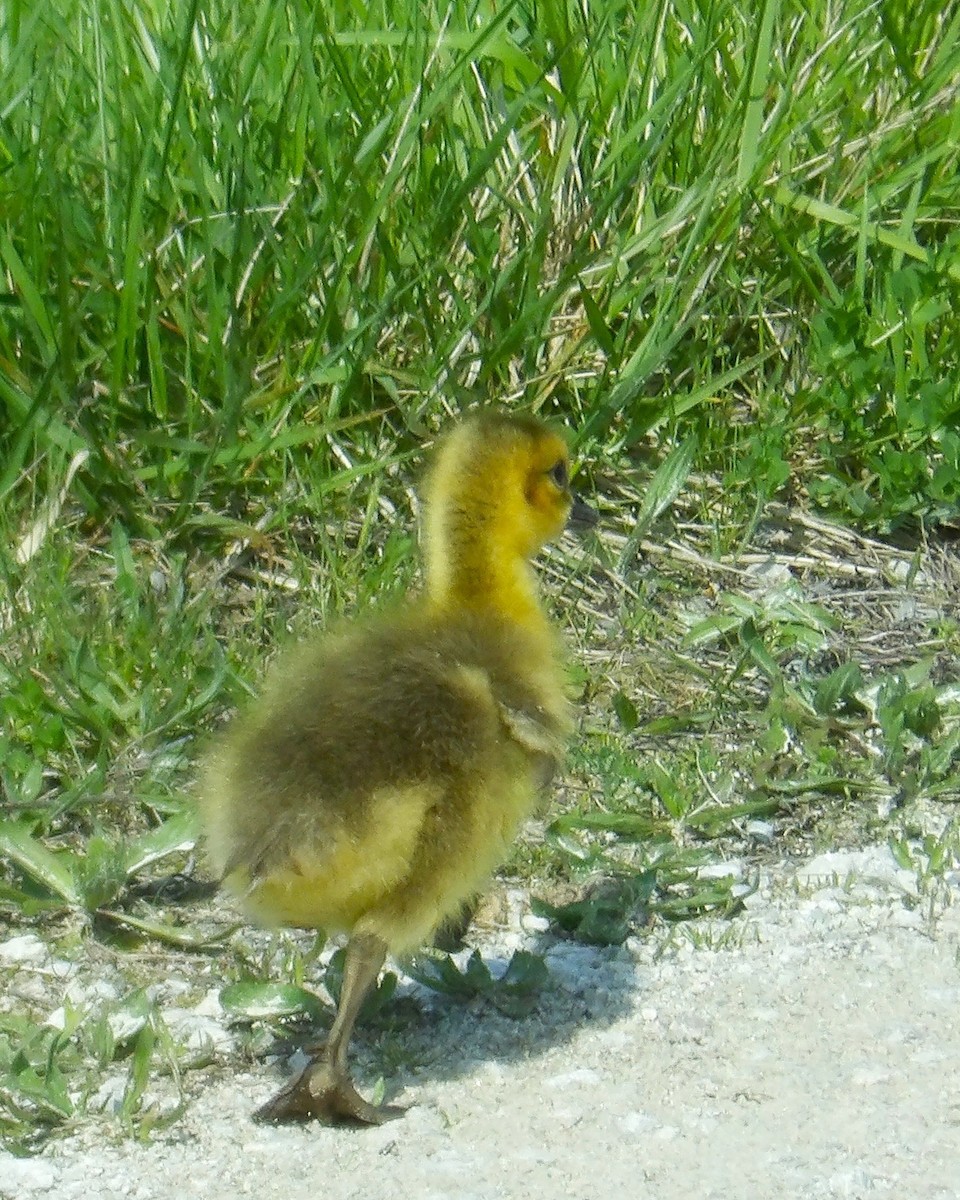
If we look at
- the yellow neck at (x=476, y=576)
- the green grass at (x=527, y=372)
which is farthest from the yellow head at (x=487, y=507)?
the green grass at (x=527, y=372)

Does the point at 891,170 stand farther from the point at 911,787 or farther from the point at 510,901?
the point at 510,901

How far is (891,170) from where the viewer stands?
15.9 ft

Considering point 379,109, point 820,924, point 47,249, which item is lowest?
point 820,924

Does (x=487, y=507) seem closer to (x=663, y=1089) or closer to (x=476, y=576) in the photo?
(x=476, y=576)

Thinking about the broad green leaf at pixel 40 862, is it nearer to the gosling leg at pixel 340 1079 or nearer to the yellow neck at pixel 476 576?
the gosling leg at pixel 340 1079

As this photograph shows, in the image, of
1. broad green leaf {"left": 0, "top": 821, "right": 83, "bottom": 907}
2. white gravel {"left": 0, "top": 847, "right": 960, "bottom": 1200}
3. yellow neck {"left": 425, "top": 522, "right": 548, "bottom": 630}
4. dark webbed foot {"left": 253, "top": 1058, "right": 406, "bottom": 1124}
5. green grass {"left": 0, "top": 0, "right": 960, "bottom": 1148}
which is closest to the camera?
white gravel {"left": 0, "top": 847, "right": 960, "bottom": 1200}

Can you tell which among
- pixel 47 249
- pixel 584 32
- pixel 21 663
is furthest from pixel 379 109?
pixel 21 663

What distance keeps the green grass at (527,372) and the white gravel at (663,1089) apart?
20 centimetres

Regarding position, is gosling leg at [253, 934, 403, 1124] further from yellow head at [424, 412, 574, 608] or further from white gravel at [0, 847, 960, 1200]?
yellow head at [424, 412, 574, 608]

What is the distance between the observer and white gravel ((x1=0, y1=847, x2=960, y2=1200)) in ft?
8.95

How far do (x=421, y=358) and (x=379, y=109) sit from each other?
66cm

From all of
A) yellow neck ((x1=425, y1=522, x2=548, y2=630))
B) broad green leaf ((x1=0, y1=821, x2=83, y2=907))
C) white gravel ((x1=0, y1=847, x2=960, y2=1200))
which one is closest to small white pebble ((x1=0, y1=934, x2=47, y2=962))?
broad green leaf ((x1=0, y1=821, x2=83, y2=907))

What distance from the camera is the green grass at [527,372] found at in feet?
12.7

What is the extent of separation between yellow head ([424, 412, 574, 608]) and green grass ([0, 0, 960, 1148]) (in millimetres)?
646
